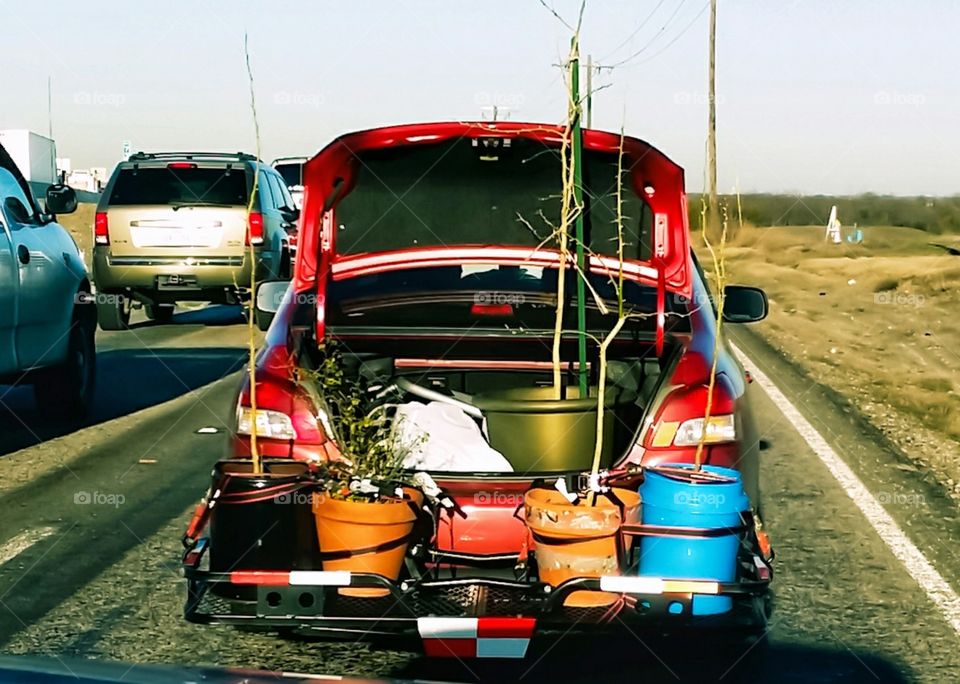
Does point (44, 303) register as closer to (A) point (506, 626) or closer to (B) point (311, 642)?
(B) point (311, 642)

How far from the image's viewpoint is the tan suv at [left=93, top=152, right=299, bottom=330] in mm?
17469

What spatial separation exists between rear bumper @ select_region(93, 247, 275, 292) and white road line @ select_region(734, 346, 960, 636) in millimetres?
7935

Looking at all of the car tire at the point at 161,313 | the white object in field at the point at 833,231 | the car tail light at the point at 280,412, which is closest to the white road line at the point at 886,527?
the car tail light at the point at 280,412

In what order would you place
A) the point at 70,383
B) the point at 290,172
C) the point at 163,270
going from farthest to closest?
the point at 290,172, the point at 163,270, the point at 70,383

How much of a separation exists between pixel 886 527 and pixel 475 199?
9.52 feet

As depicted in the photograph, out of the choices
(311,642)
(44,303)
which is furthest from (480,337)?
(44,303)

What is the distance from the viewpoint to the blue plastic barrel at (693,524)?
441 centimetres

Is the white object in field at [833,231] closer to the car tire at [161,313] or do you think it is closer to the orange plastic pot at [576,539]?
the car tire at [161,313]

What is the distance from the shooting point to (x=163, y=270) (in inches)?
686

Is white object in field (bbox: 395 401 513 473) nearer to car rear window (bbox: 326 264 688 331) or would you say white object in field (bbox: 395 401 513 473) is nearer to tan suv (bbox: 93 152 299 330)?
car rear window (bbox: 326 264 688 331)

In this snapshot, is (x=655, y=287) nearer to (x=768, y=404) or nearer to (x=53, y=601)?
(x=53, y=601)

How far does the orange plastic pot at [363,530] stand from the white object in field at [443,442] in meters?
0.51

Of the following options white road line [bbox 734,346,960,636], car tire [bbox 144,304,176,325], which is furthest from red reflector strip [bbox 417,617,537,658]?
car tire [bbox 144,304,176,325]

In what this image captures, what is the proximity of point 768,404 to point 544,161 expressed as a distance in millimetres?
6581
